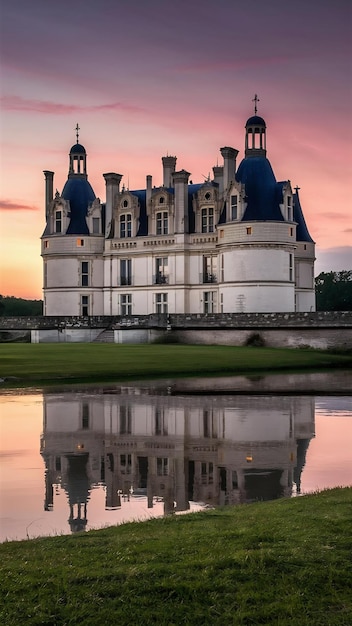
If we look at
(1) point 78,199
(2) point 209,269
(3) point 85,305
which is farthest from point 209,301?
(1) point 78,199

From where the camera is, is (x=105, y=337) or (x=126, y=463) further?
(x=105, y=337)

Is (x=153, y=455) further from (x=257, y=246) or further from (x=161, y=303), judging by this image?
(x=161, y=303)

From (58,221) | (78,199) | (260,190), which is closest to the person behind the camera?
(260,190)

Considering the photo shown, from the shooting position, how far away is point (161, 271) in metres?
72.8

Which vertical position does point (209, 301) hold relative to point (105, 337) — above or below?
above

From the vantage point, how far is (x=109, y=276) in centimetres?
7556

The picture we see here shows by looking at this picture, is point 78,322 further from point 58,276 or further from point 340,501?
point 340,501

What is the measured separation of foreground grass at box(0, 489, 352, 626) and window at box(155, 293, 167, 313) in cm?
A: 6136

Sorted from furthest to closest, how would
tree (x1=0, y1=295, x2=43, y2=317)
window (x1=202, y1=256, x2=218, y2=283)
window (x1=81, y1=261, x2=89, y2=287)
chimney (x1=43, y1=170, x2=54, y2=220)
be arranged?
tree (x1=0, y1=295, x2=43, y2=317) < chimney (x1=43, y1=170, x2=54, y2=220) < window (x1=81, y1=261, x2=89, y2=287) < window (x1=202, y1=256, x2=218, y2=283)

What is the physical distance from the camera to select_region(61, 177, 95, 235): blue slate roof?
253ft

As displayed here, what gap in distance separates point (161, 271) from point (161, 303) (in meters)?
2.92

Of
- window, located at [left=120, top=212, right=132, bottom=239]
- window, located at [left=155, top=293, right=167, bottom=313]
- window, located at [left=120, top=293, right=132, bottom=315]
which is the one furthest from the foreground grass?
window, located at [left=120, top=212, right=132, bottom=239]

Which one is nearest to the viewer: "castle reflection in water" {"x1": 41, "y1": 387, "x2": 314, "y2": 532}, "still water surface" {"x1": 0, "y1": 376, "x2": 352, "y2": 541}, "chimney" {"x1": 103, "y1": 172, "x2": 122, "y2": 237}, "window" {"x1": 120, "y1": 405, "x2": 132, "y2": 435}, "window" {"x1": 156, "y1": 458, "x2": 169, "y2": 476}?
"still water surface" {"x1": 0, "y1": 376, "x2": 352, "y2": 541}

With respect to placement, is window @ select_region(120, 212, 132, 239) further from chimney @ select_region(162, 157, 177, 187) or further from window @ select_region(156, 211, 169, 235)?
chimney @ select_region(162, 157, 177, 187)
